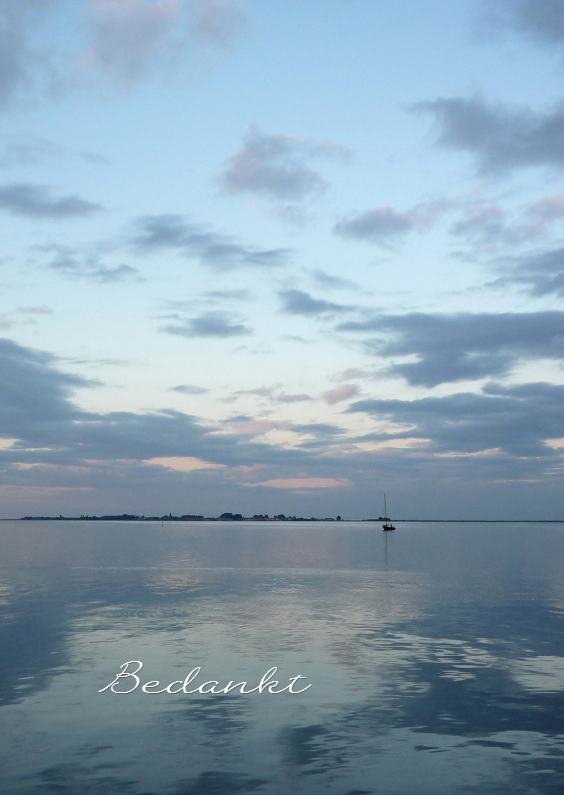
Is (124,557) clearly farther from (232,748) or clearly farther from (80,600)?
(232,748)

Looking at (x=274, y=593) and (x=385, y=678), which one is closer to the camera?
(x=385, y=678)

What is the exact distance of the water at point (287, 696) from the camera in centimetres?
2020

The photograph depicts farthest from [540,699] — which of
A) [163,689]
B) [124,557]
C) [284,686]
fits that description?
[124,557]

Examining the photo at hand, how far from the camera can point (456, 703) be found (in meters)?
27.7

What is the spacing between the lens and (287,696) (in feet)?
94.4

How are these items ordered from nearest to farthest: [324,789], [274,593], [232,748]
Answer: [324,789] → [232,748] → [274,593]

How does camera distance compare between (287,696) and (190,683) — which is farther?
(190,683)

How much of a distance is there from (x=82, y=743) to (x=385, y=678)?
14336mm

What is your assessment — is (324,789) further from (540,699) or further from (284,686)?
(540,699)

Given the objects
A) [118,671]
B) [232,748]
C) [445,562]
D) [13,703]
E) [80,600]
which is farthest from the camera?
[445,562]

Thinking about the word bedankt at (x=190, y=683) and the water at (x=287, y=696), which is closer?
the water at (x=287, y=696)

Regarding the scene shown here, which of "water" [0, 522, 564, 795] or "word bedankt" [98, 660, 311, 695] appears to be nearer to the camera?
"water" [0, 522, 564, 795]

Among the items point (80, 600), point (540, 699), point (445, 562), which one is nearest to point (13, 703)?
point (540, 699)

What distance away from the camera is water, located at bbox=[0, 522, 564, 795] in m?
20.2
